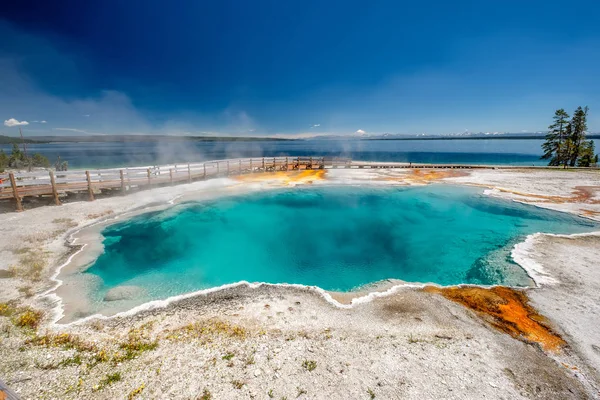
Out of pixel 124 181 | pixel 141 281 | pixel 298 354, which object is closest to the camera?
pixel 298 354

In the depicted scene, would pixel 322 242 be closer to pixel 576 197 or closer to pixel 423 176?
pixel 576 197

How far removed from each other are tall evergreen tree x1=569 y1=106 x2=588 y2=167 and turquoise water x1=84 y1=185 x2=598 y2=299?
33.8 m

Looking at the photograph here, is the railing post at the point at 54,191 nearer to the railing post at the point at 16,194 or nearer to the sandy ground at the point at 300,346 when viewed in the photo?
the railing post at the point at 16,194

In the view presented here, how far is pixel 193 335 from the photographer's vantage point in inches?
225

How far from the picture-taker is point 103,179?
18.9m

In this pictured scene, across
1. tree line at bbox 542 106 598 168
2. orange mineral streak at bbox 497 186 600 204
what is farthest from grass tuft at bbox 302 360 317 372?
tree line at bbox 542 106 598 168

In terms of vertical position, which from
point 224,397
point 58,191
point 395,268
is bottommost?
point 395,268

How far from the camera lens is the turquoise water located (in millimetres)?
9719

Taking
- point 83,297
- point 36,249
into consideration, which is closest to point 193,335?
point 83,297

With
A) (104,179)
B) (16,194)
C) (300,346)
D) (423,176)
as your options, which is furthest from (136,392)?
(423,176)

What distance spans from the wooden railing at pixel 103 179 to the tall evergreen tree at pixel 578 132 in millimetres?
42813

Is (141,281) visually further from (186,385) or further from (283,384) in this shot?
(283,384)

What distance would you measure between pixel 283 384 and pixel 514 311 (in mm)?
6241

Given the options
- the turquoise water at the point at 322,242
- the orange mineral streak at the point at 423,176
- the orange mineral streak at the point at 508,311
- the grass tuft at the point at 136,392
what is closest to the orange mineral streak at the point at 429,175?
the orange mineral streak at the point at 423,176
